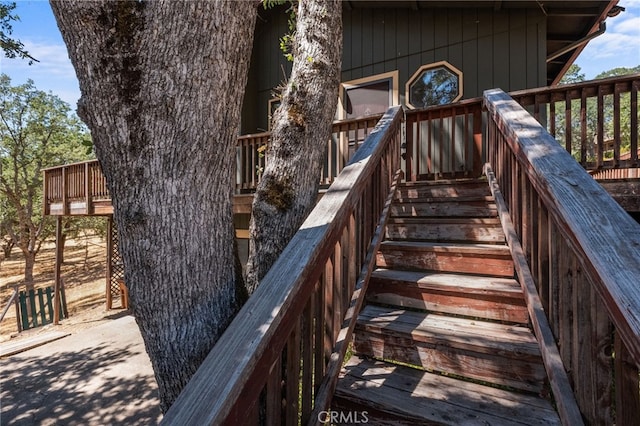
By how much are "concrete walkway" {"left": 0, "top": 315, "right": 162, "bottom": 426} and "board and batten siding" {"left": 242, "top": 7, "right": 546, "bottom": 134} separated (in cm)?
426

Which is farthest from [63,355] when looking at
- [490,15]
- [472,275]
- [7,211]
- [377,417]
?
[7,211]

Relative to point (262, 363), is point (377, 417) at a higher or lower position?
lower

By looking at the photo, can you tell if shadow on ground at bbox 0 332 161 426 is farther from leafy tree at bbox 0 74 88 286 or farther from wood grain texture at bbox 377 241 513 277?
leafy tree at bbox 0 74 88 286

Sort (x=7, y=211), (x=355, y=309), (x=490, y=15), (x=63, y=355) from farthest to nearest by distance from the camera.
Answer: (x=7, y=211)
(x=490, y=15)
(x=63, y=355)
(x=355, y=309)

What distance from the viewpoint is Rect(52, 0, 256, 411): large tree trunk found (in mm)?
1255

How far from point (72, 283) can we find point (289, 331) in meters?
17.0

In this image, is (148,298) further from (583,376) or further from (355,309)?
(583,376)

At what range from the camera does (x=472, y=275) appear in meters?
2.19

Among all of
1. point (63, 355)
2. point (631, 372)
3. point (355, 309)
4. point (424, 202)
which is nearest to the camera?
point (631, 372)

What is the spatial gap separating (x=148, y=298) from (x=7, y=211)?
58.4 feet

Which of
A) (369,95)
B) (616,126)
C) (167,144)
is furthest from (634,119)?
(369,95)

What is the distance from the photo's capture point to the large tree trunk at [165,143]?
4.12 ft

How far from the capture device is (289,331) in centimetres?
114

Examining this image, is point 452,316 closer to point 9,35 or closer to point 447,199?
point 447,199
